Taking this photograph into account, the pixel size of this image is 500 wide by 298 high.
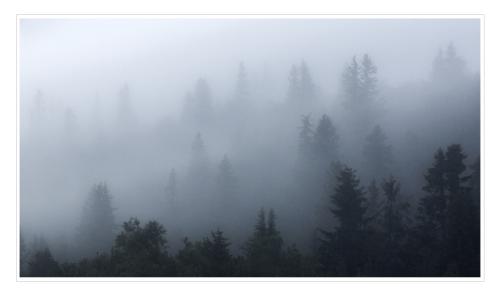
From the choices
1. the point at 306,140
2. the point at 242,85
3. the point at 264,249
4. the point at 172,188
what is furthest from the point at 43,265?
the point at 306,140

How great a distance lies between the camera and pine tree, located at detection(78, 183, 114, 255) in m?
9.41

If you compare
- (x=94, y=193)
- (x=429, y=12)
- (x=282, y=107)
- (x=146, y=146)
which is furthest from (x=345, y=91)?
(x=94, y=193)

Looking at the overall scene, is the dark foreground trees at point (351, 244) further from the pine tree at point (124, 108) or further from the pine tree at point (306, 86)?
the pine tree at point (306, 86)

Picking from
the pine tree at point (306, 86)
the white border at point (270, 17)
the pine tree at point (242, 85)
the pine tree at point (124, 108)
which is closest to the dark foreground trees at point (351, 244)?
the white border at point (270, 17)

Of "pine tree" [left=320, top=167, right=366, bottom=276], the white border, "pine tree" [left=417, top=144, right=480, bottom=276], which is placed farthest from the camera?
"pine tree" [left=320, top=167, right=366, bottom=276]

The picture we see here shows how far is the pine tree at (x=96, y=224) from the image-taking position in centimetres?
941

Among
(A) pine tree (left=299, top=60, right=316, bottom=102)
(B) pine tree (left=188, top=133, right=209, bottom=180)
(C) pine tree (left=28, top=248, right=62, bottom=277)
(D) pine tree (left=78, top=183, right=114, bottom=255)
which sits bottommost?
(C) pine tree (left=28, top=248, right=62, bottom=277)

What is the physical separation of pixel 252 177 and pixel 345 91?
2.12 metres

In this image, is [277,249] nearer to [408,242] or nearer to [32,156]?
[408,242]

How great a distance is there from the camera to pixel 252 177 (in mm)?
9492

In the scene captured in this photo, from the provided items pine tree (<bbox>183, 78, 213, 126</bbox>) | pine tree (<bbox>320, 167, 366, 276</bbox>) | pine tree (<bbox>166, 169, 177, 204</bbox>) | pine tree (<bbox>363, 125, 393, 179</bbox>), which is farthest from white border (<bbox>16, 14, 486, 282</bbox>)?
pine tree (<bbox>363, 125, 393, 179</bbox>)

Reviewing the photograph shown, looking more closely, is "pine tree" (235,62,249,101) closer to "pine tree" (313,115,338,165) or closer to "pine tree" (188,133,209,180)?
"pine tree" (188,133,209,180)

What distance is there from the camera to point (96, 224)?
940 cm

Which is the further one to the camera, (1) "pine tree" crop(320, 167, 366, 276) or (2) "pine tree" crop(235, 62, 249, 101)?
(2) "pine tree" crop(235, 62, 249, 101)
